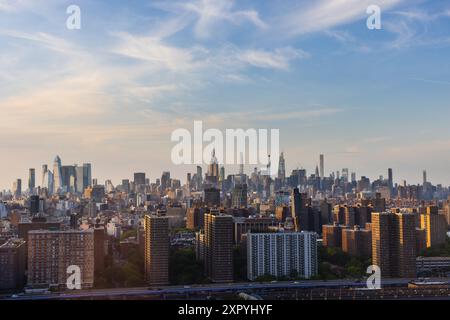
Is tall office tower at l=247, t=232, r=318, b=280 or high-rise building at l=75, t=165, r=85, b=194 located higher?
high-rise building at l=75, t=165, r=85, b=194

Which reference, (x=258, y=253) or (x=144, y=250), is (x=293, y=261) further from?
(x=144, y=250)

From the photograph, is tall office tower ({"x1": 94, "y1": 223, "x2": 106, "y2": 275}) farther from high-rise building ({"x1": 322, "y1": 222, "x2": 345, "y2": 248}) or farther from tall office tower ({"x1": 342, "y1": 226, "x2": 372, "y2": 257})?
high-rise building ({"x1": 322, "y1": 222, "x2": 345, "y2": 248})

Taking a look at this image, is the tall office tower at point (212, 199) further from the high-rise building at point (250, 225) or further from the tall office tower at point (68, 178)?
the tall office tower at point (68, 178)

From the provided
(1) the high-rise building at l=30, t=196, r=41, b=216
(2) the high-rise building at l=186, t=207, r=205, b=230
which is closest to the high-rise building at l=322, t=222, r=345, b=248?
(2) the high-rise building at l=186, t=207, r=205, b=230

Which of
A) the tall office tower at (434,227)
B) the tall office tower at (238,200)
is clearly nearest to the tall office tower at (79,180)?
the tall office tower at (238,200)
